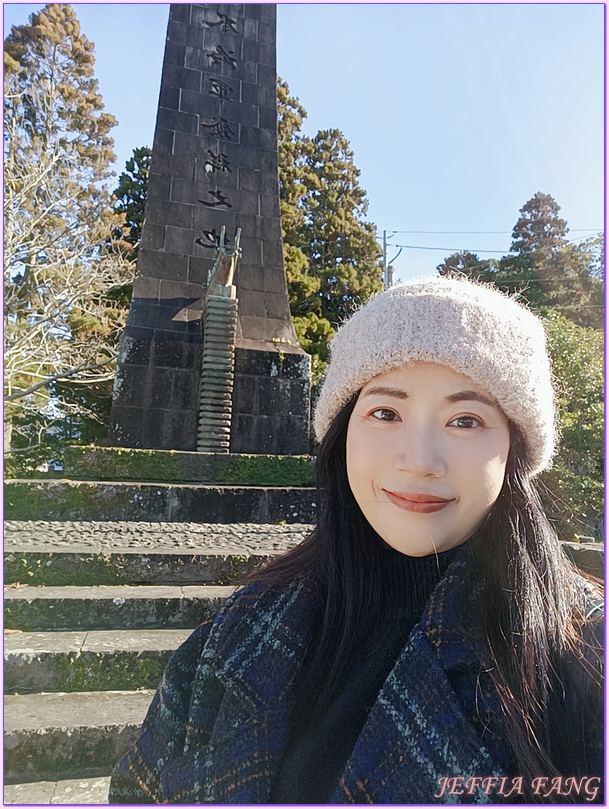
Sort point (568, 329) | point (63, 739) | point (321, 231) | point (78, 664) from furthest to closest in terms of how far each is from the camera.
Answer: point (321, 231) < point (568, 329) < point (78, 664) < point (63, 739)

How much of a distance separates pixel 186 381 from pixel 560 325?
559 centimetres

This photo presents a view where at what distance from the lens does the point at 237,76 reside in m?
7.67

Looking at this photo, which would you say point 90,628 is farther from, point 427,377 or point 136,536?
point 427,377

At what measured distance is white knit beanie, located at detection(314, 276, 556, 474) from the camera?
101cm

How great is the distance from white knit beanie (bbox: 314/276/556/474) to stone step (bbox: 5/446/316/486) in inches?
159

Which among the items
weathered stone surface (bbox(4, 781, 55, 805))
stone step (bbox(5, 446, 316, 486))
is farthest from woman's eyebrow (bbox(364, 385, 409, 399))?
stone step (bbox(5, 446, 316, 486))

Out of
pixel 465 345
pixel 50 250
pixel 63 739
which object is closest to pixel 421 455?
pixel 465 345

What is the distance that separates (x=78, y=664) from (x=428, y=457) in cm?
206

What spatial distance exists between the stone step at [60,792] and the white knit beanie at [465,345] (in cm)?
171

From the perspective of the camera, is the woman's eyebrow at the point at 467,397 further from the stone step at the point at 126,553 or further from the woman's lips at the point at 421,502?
the stone step at the point at 126,553

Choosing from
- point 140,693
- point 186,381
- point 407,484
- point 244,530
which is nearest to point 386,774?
point 407,484

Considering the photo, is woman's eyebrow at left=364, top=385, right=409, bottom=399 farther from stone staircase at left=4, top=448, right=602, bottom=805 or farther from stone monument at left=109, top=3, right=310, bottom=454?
stone monument at left=109, top=3, right=310, bottom=454

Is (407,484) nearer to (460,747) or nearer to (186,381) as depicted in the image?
(460,747)

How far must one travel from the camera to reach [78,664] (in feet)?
7.57
